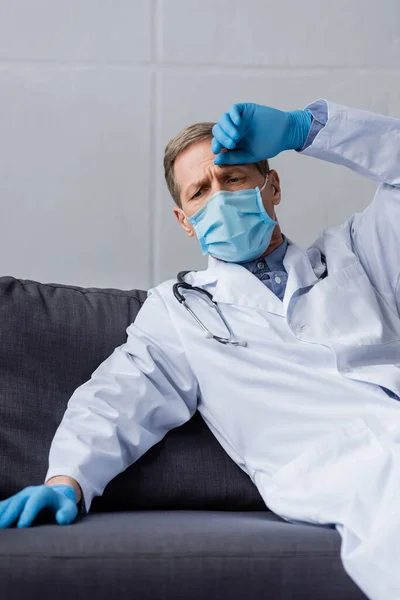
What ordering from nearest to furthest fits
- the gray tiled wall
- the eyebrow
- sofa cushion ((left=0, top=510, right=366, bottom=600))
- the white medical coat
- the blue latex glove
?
sofa cushion ((left=0, top=510, right=366, bottom=600)) < the white medical coat < the blue latex glove < the eyebrow < the gray tiled wall

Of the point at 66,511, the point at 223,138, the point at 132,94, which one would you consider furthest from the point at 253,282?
the point at 132,94

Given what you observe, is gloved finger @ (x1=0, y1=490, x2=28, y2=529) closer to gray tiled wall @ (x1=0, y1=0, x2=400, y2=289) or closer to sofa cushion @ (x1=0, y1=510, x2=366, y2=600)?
sofa cushion @ (x1=0, y1=510, x2=366, y2=600)

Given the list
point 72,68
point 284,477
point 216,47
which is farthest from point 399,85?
point 284,477

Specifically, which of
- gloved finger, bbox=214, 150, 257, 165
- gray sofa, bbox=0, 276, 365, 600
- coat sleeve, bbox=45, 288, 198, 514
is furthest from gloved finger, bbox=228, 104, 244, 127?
gray sofa, bbox=0, 276, 365, 600

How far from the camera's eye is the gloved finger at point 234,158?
67.6 inches

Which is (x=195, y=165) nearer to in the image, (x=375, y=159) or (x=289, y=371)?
(x=375, y=159)

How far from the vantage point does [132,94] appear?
90.4 inches

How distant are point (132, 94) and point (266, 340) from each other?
3.29 ft

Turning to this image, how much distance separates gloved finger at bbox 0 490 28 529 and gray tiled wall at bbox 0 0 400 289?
40.5 inches

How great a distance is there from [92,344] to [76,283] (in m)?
0.52

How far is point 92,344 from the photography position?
6.03 feet

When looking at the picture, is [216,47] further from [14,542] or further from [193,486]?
[14,542]

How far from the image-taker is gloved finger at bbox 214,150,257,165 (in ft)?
5.64

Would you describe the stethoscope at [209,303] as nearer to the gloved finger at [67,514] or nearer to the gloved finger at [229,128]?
the gloved finger at [229,128]
